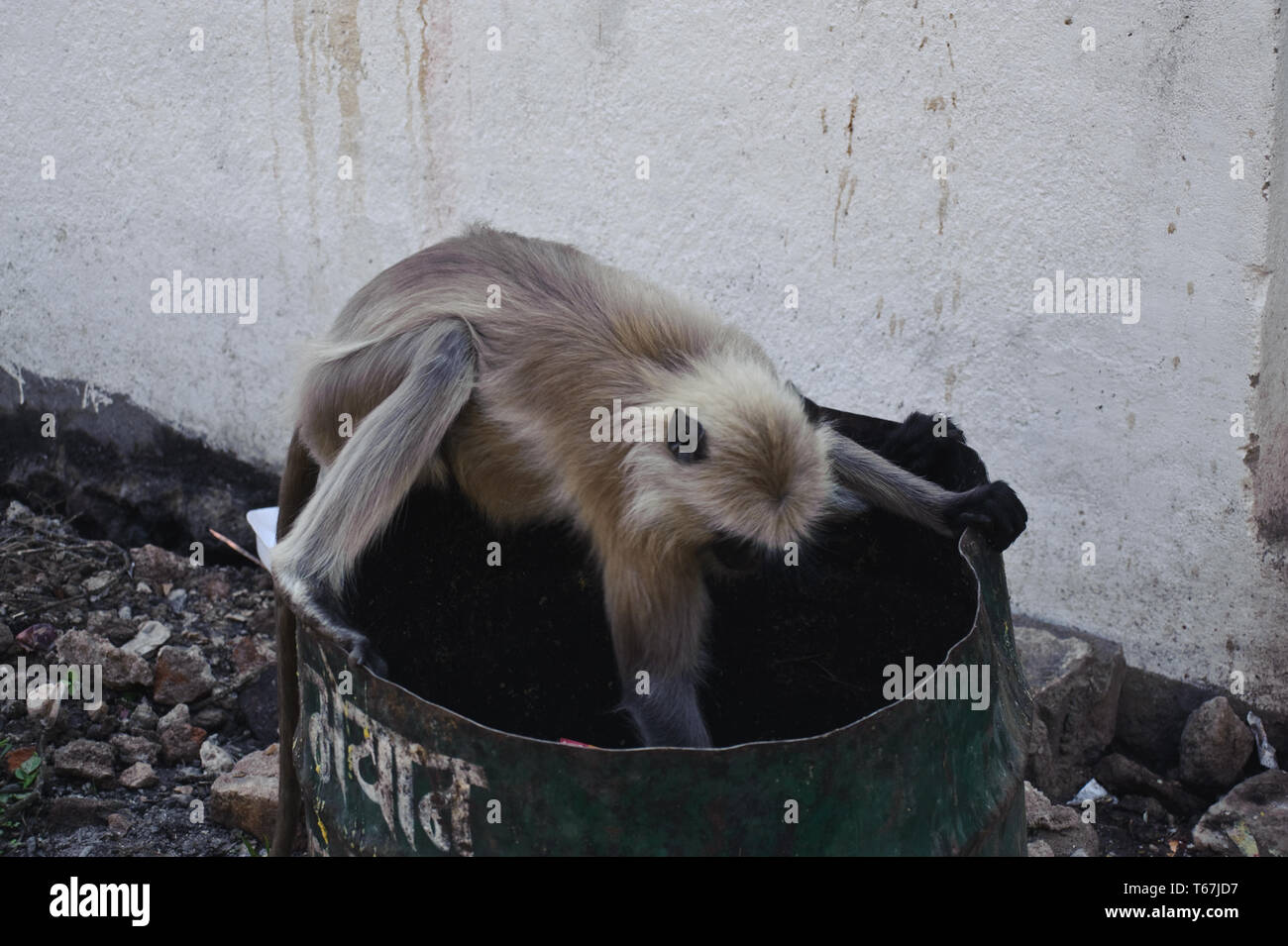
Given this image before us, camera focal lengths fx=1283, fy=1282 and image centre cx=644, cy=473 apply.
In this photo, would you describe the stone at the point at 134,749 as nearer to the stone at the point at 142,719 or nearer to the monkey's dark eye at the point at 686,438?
the stone at the point at 142,719

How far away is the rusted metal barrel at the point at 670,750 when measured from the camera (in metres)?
1.68

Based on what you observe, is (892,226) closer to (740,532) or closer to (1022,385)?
(1022,385)

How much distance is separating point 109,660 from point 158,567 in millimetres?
600

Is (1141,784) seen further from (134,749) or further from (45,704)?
(45,704)

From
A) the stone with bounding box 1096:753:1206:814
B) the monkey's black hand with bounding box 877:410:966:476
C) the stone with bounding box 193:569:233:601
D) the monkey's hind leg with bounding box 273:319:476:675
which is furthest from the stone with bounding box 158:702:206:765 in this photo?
the stone with bounding box 1096:753:1206:814

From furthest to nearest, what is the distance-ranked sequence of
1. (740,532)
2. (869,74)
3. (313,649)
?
(869,74) < (740,532) < (313,649)

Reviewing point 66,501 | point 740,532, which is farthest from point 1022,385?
point 66,501

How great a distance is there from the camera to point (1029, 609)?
360 cm

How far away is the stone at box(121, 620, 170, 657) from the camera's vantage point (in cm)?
377

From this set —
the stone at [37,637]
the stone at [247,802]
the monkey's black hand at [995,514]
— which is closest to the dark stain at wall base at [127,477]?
the stone at [37,637]

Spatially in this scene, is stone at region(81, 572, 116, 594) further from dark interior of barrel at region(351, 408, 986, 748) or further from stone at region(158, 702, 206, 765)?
dark interior of barrel at region(351, 408, 986, 748)

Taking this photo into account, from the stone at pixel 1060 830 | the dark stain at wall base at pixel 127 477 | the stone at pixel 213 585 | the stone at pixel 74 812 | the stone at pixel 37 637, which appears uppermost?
the dark stain at wall base at pixel 127 477

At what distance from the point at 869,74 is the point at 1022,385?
3.04 ft

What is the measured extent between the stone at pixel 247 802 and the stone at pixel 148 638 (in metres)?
0.64
